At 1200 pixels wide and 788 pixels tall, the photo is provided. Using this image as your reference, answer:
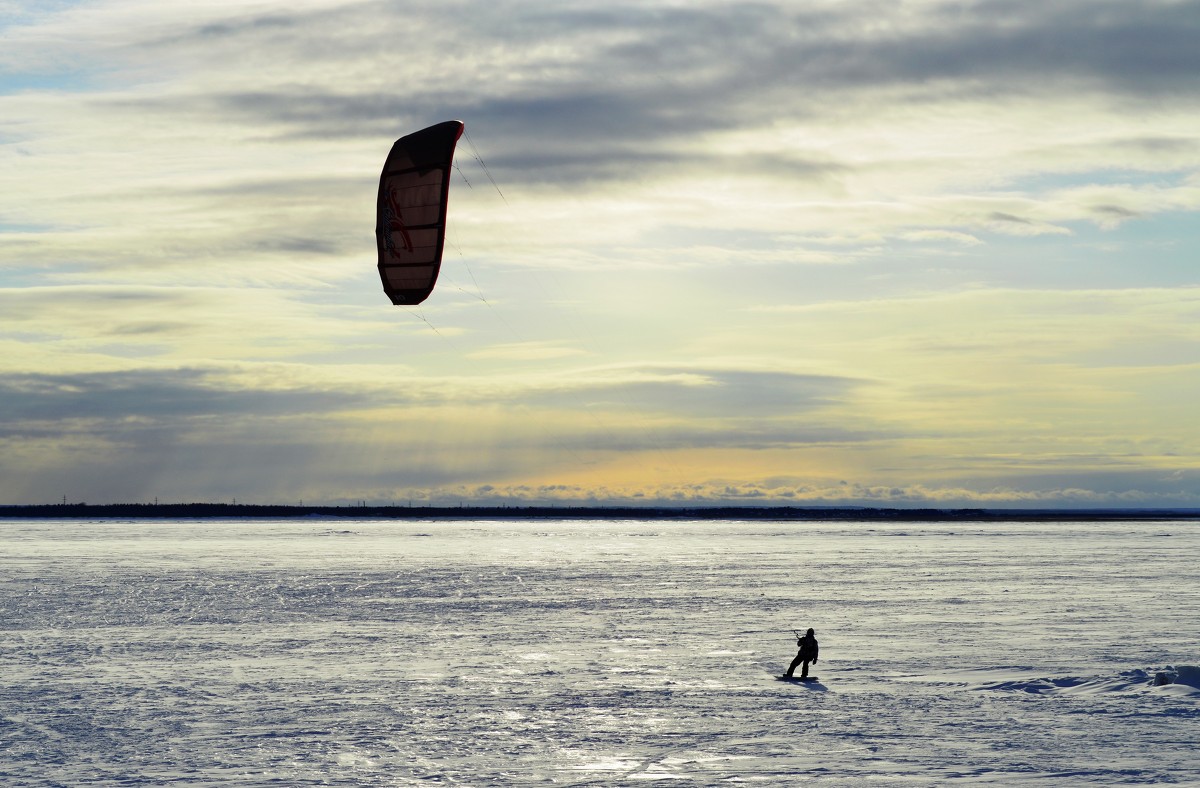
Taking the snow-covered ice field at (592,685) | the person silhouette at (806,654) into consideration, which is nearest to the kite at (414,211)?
the snow-covered ice field at (592,685)

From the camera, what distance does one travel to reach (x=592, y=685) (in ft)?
60.7

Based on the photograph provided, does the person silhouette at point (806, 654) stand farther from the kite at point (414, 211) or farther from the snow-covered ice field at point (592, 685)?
the kite at point (414, 211)

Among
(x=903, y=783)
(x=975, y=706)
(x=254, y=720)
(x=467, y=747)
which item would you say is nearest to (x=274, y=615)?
(x=254, y=720)

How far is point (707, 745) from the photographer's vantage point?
14.4 m

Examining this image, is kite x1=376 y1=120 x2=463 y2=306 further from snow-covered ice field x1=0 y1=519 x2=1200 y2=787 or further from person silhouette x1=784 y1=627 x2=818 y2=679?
person silhouette x1=784 y1=627 x2=818 y2=679

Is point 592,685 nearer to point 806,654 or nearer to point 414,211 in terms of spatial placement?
point 806,654

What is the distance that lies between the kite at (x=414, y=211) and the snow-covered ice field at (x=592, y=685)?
280 inches

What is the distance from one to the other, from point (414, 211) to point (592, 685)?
938 cm

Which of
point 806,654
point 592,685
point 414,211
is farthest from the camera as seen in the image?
point 414,211

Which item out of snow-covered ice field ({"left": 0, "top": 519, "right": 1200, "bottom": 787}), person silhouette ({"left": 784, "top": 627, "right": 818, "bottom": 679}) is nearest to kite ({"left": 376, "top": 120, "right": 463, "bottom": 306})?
snow-covered ice field ({"left": 0, "top": 519, "right": 1200, "bottom": 787})

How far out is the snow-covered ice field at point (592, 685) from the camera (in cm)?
1350

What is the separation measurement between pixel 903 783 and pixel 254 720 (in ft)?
28.6

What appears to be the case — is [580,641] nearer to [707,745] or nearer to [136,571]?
[707,745]

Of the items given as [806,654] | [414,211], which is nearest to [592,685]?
[806,654]
